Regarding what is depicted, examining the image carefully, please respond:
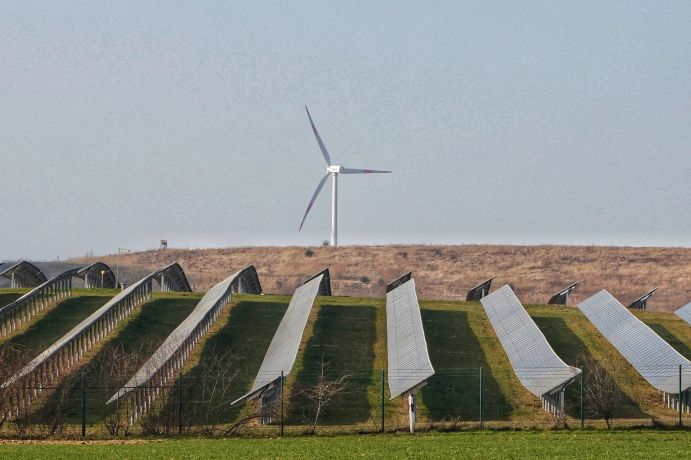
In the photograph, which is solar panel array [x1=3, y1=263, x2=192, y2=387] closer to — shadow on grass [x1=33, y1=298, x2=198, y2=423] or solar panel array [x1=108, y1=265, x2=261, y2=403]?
shadow on grass [x1=33, y1=298, x2=198, y2=423]

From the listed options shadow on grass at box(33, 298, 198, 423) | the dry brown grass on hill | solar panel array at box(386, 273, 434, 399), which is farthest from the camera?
the dry brown grass on hill

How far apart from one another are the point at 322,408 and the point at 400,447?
29.9 feet

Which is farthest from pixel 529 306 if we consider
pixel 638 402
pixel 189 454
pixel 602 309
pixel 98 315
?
pixel 189 454

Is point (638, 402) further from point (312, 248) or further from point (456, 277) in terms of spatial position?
point (312, 248)

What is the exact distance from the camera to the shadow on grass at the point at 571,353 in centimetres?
4062

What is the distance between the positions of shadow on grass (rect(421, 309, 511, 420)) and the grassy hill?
0.05 metres

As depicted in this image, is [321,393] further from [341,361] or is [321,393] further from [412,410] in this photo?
[341,361]

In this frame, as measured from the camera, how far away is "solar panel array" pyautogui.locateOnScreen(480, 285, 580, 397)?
39312mm

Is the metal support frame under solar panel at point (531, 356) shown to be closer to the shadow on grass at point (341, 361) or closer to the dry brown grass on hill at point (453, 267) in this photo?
the shadow on grass at point (341, 361)

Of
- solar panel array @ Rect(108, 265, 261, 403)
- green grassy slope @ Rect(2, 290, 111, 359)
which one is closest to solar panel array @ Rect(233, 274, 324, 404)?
solar panel array @ Rect(108, 265, 261, 403)

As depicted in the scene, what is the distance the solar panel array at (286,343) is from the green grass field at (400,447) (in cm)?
400

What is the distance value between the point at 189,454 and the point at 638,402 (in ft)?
64.4

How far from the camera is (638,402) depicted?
138 feet

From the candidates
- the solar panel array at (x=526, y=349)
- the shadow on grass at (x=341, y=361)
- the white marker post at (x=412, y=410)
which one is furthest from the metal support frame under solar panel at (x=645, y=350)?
the shadow on grass at (x=341, y=361)
